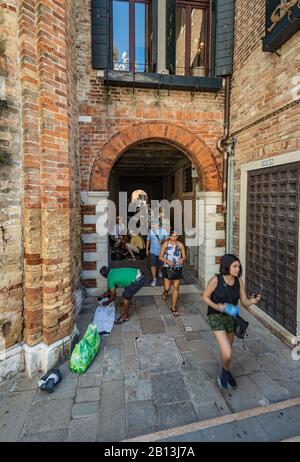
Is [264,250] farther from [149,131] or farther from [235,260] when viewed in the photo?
[149,131]

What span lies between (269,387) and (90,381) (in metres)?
2.17

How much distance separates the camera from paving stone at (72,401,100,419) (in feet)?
8.83

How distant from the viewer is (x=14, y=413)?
8.93ft

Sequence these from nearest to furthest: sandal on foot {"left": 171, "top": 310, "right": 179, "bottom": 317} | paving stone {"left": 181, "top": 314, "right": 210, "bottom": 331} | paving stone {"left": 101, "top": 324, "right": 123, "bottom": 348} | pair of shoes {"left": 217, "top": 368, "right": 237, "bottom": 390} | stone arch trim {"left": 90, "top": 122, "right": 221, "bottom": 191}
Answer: pair of shoes {"left": 217, "top": 368, "right": 237, "bottom": 390}
paving stone {"left": 101, "top": 324, "right": 123, "bottom": 348}
paving stone {"left": 181, "top": 314, "right": 210, "bottom": 331}
sandal on foot {"left": 171, "top": 310, "right": 179, "bottom": 317}
stone arch trim {"left": 90, "top": 122, "right": 221, "bottom": 191}

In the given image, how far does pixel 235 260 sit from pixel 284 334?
79.6 inches

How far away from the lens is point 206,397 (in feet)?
9.59

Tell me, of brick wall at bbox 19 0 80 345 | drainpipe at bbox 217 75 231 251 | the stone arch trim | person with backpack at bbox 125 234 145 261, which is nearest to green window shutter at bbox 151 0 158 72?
the stone arch trim

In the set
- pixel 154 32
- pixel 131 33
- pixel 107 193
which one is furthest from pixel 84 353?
pixel 131 33

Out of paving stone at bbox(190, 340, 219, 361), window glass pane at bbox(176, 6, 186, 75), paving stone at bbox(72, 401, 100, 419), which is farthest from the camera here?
window glass pane at bbox(176, 6, 186, 75)

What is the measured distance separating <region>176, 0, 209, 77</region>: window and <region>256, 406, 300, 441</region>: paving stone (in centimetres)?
654

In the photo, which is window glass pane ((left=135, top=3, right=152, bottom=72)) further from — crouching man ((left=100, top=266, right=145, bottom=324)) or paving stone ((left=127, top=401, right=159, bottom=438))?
paving stone ((left=127, top=401, right=159, bottom=438))

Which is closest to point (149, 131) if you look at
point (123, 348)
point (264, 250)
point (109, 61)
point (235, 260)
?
point (109, 61)

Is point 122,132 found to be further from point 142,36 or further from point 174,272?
point 174,272

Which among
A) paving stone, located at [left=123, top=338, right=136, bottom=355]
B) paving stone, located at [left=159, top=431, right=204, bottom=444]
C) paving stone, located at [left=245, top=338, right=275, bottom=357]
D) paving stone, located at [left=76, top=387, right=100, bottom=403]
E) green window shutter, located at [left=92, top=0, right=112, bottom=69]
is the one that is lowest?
paving stone, located at [left=76, top=387, right=100, bottom=403]
